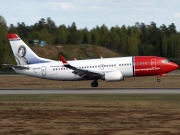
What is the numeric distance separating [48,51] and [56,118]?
134536 mm

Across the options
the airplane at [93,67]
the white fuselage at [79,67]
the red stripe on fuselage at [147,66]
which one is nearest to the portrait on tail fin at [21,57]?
the airplane at [93,67]

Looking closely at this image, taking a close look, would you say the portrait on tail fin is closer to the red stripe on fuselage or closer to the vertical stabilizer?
the vertical stabilizer

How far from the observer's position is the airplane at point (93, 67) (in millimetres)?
55062

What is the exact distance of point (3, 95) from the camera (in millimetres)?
45156

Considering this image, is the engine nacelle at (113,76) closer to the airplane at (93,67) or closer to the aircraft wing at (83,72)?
the airplane at (93,67)

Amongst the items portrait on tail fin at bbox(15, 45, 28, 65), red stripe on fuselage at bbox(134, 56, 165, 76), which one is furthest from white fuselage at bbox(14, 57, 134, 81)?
portrait on tail fin at bbox(15, 45, 28, 65)

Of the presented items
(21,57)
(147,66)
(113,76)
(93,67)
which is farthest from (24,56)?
(147,66)

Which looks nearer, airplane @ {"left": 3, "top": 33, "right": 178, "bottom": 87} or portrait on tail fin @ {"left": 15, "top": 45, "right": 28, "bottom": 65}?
airplane @ {"left": 3, "top": 33, "right": 178, "bottom": 87}

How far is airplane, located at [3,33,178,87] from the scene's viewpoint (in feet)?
181

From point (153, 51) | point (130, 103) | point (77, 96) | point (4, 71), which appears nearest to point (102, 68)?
point (77, 96)

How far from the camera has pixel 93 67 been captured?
56.1 metres

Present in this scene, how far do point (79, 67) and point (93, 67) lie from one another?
1441 millimetres

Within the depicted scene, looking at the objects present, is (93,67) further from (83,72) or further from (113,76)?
(113,76)

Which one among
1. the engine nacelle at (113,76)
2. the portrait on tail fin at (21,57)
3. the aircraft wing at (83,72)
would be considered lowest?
the engine nacelle at (113,76)
